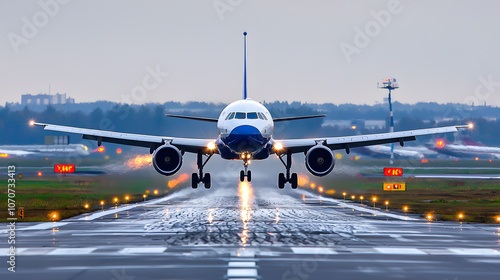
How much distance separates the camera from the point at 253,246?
113 feet

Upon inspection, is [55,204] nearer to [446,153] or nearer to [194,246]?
[194,246]

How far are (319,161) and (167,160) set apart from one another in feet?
35.4

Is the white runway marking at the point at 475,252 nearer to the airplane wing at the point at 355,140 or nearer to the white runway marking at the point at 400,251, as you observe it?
the white runway marking at the point at 400,251

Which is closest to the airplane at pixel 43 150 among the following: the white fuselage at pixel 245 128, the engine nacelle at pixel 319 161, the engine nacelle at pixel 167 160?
the engine nacelle at pixel 167 160

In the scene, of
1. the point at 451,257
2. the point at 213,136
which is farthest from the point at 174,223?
the point at 213,136

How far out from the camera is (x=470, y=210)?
62781 mm

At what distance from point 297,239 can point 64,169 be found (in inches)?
2784

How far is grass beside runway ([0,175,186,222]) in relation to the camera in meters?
60.4

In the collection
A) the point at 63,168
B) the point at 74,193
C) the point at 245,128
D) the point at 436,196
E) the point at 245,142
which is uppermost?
the point at 245,128

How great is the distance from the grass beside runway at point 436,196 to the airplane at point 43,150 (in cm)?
4793

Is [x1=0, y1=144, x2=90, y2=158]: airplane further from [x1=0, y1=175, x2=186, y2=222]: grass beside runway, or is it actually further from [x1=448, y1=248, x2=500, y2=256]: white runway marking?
[x1=448, y1=248, x2=500, y2=256]: white runway marking

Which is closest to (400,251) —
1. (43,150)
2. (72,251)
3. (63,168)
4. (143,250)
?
(143,250)

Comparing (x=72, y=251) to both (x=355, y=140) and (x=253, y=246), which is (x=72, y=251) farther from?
(x=355, y=140)

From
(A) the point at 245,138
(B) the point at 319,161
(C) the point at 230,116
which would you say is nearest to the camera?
(A) the point at 245,138
